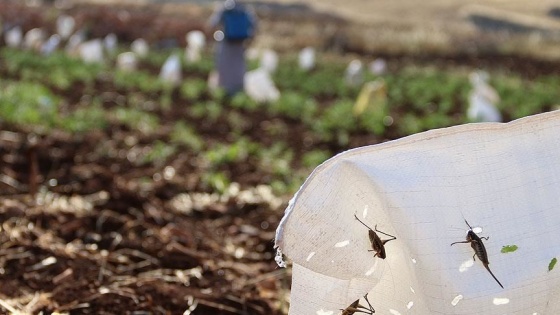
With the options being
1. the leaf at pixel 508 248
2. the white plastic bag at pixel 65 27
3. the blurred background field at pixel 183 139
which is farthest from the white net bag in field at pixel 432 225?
the white plastic bag at pixel 65 27

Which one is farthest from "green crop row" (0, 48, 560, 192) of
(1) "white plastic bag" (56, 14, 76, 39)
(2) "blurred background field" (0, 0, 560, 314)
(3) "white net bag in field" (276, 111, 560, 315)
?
(3) "white net bag in field" (276, 111, 560, 315)

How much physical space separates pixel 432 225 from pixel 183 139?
5.83 meters

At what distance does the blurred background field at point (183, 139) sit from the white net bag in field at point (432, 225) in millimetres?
973

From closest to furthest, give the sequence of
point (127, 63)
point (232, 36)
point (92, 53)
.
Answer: point (232, 36) → point (127, 63) → point (92, 53)

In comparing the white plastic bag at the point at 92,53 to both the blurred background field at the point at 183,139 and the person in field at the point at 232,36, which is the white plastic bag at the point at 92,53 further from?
the person in field at the point at 232,36

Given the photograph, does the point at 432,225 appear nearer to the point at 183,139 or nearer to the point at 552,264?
the point at 552,264

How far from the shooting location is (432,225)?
72.6 inches

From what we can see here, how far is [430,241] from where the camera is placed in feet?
6.00

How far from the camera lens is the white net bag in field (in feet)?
5.92

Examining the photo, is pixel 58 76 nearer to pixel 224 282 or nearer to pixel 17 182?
pixel 17 182

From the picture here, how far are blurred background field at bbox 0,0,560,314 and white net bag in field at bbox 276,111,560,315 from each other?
97cm

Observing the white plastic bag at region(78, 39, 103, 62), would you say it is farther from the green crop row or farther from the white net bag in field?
the white net bag in field

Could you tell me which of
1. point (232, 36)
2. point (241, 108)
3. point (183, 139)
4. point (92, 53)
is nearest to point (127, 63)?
point (92, 53)

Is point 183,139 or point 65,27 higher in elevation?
point 183,139
